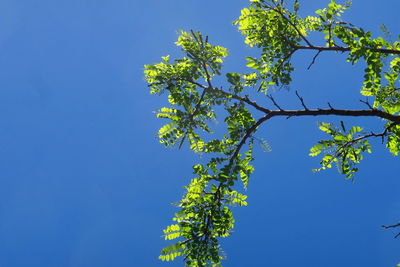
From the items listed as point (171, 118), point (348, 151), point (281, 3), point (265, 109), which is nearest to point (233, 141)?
point (265, 109)

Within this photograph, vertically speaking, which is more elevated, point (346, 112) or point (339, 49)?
point (339, 49)

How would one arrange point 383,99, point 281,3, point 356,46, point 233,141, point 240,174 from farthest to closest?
point 383,99 → point 281,3 → point 240,174 → point 233,141 → point 356,46

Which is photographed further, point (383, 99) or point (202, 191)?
point (383, 99)

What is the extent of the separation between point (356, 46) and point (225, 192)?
3.92 meters

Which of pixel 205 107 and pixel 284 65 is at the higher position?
pixel 284 65

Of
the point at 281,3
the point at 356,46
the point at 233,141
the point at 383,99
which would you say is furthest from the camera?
the point at 383,99

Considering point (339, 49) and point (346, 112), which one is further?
point (339, 49)

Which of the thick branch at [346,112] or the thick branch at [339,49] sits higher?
the thick branch at [339,49]

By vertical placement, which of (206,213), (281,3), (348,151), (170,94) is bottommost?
(206,213)

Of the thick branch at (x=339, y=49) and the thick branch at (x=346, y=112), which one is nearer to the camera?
the thick branch at (x=346, y=112)

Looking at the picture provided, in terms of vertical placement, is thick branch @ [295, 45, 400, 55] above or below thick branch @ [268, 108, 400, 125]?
above

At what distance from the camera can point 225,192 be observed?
7.37 meters

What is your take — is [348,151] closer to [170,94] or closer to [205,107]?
[205,107]

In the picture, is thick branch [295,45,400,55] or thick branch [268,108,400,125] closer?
thick branch [268,108,400,125]
